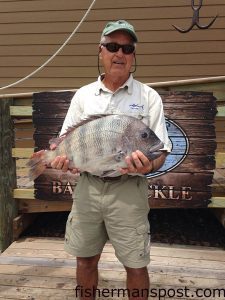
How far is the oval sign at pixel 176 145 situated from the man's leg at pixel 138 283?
1.49m

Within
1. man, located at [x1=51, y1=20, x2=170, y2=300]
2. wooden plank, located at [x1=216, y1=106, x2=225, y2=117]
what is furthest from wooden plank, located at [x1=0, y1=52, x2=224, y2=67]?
man, located at [x1=51, y1=20, x2=170, y2=300]

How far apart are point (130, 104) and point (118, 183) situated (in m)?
0.46

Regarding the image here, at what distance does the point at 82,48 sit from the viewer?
6.09 m

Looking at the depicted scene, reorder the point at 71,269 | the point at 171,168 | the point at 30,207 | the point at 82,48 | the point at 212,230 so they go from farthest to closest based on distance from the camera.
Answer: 1. the point at 82,48
2. the point at 212,230
3. the point at 30,207
4. the point at 171,168
5. the point at 71,269

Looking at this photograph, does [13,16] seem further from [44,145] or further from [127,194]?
[127,194]

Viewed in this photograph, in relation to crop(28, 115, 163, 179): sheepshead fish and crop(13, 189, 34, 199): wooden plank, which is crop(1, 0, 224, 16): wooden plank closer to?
crop(13, 189, 34, 199): wooden plank

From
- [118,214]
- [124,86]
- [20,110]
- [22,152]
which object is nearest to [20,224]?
[22,152]

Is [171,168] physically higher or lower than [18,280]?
higher

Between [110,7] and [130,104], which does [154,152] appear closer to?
[130,104]

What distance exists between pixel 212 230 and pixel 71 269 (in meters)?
2.23

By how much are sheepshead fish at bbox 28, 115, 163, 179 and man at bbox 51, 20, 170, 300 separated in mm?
79

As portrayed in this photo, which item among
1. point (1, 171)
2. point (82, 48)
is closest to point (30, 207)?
point (1, 171)

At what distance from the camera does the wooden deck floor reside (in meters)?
2.94

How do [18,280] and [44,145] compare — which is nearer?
[18,280]
